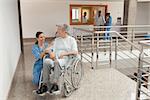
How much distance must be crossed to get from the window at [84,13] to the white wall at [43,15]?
226 mm

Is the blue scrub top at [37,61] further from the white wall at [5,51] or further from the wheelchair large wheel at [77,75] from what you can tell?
the wheelchair large wheel at [77,75]

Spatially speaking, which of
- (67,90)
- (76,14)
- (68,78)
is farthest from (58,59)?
(76,14)

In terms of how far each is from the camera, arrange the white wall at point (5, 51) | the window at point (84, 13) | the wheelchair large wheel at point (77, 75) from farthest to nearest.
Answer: the window at point (84, 13) < the wheelchair large wheel at point (77, 75) < the white wall at point (5, 51)

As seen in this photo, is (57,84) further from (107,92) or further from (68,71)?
(107,92)

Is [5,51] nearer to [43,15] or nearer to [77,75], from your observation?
[77,75]

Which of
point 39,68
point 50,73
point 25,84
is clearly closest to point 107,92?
point 50,73

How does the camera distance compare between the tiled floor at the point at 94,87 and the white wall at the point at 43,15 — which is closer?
the tiled floor at the point at 94,87

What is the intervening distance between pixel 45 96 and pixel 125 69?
2.77 m

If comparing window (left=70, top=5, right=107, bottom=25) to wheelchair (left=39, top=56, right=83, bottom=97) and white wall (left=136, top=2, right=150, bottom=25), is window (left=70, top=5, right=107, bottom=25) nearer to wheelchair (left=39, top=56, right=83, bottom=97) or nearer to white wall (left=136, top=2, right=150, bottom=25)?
white wall (left=136, top=2, right=150, bottom=25)

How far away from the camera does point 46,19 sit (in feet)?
27.3

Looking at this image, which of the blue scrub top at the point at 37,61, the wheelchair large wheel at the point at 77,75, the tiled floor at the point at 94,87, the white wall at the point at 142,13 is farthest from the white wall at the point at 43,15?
the wheelchair large wheel at the point at 77,75

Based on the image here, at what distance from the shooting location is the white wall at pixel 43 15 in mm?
8047

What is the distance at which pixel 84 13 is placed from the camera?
885 cm

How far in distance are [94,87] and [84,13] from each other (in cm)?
616
